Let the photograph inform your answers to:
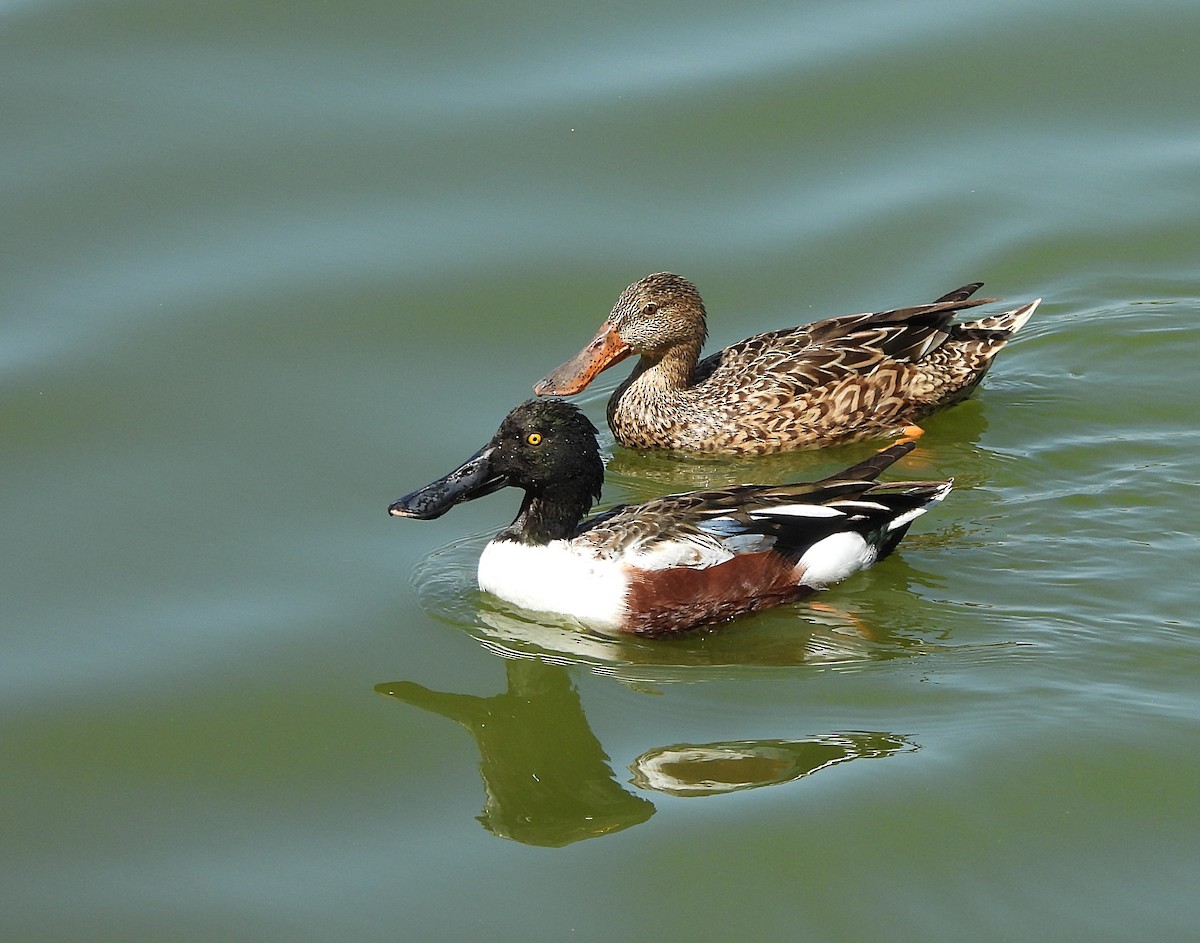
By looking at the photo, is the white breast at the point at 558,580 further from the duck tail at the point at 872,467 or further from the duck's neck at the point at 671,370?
the duck's neck at the point at 671,370

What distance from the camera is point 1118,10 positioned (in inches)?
527

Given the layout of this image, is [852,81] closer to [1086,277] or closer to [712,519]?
[1086,277]

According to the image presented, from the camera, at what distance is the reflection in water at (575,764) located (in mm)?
6629

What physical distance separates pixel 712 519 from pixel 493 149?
15.4ft

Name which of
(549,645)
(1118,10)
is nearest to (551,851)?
(549,645)

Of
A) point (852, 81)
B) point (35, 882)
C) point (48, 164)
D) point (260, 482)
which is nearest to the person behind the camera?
point (35, 882)

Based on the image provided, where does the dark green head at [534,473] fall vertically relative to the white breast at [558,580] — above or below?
above

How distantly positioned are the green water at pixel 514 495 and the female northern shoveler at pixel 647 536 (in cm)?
16

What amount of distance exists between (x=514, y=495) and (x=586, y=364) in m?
1.27

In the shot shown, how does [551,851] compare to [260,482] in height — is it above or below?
below

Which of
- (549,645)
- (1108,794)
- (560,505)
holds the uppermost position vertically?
(560,505)

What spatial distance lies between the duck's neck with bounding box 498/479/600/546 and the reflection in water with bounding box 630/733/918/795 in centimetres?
154

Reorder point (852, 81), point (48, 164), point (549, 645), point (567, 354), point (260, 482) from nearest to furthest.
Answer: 1. point (549, 645)
2. point (260, 482)
3. point (567, 354)
4. point (48, 164)
5. point (852, 81)

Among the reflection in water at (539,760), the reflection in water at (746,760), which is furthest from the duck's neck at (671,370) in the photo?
the reflection in water at (746,760)
